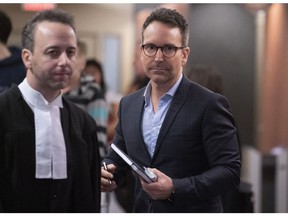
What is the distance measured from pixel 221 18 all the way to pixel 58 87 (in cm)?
437

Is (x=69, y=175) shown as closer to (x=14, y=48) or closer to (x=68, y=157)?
(x=68, y=157)

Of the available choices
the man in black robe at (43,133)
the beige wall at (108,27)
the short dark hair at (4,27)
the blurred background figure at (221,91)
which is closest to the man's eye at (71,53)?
the man in black robe at (43,133)

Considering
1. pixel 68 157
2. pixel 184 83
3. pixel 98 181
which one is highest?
pixel 184 83

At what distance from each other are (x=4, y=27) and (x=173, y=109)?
98cm

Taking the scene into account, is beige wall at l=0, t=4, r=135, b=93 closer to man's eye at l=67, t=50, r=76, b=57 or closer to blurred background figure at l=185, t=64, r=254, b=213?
blurred background figure at l=185, t=64, r=254, b=213

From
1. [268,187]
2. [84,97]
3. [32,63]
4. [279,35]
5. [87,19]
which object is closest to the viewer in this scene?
[32,63]

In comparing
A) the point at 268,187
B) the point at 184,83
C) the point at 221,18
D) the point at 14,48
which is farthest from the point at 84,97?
the point at 221,18

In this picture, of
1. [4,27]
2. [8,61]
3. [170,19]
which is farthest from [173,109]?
[4,27]

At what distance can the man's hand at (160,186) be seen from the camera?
1657 mm

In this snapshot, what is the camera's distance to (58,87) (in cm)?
155

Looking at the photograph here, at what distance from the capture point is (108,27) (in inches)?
311

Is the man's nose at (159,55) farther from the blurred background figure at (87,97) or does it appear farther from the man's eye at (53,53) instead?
the blurred background figure at (87,97)

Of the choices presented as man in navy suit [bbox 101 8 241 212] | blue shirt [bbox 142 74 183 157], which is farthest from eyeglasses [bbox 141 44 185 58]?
blue shirt [bbox 142 74 183 157]

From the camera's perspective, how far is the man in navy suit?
1683mm
